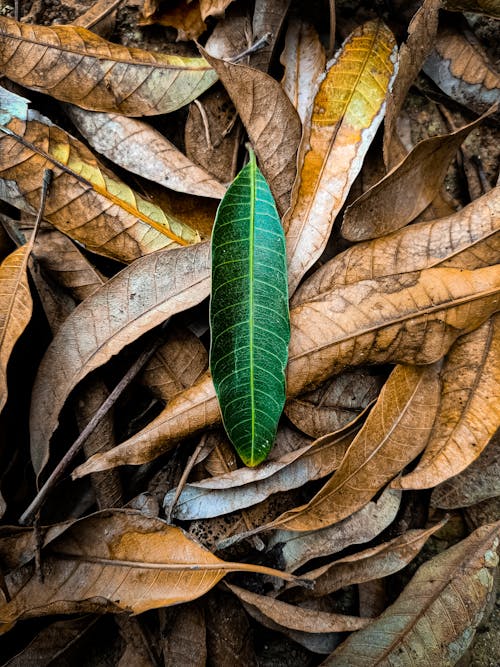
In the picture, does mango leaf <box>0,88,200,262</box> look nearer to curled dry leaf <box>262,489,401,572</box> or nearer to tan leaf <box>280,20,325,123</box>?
tan leaf <box>280,20,325,123</box>

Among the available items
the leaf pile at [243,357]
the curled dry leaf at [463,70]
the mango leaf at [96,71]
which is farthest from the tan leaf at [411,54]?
the mango leaf at [96,71]

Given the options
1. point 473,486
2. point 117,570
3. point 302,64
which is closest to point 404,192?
point 302,64

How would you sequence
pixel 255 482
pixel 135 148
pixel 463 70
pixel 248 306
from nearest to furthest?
pixel 248 306
pixel 255 482
pixel 135 148
pixel 463 70

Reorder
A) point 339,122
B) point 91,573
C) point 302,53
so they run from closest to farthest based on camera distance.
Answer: point 91,573, point 339,122, point 302,53

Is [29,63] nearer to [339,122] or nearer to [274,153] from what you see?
[274,153]

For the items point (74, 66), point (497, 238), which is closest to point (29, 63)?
point (74, 66)

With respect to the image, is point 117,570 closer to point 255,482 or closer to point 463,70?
point 255,482

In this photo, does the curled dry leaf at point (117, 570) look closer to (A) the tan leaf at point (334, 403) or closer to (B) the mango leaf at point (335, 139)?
(A) the tan leaf at point (334, 403)
